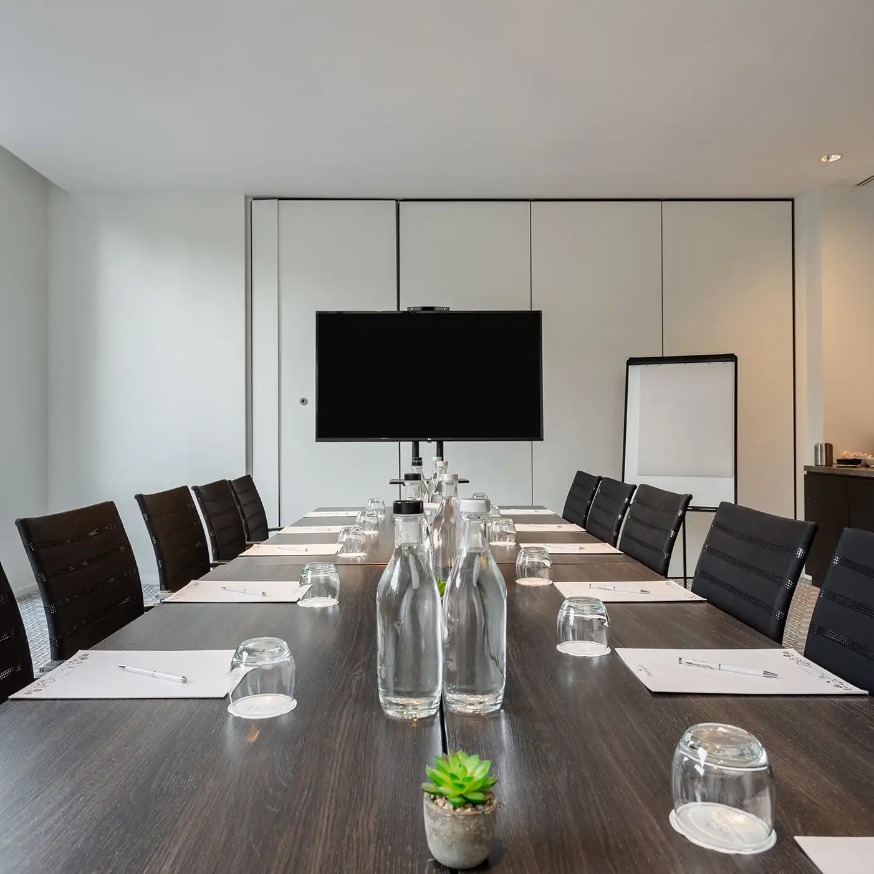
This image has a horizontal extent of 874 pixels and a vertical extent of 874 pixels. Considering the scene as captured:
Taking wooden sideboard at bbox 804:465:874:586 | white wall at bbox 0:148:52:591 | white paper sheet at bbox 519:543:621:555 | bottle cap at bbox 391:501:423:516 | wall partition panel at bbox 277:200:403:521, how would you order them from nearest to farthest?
bottle cap at bbox 391:501:423:516
white paper sheet at bbox 519:543:621:555
wooden sideboard at bbox 804:465:874:586
white wall at bbox 0:148:52:591
wall partition panel at bbox 277:200:403:521

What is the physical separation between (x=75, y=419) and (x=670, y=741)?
18.3 feet

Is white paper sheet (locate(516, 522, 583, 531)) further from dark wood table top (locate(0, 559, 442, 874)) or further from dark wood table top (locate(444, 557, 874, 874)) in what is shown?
dark wood table top (locate(0, 559, 442, 874))

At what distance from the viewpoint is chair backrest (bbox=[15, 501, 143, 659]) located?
1764 millimetres

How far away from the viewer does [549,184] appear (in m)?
5.26

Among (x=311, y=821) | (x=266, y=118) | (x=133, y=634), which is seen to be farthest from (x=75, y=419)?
(x=311, y=821)

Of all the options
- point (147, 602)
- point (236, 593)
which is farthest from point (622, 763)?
point (147, 602)

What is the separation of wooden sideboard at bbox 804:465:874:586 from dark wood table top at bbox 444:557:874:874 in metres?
4.08

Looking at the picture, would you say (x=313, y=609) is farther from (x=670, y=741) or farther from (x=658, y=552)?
(x=658, y=552)

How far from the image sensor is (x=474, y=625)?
3.27ft

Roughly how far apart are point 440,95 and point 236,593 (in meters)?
3.18

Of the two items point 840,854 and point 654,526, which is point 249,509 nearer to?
point 654,526

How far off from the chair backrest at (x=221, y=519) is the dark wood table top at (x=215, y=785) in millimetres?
2136

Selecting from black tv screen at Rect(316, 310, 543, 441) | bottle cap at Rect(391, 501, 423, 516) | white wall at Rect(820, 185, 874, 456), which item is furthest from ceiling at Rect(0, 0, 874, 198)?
bottle cap at Rect(391, 501, 423, 516)

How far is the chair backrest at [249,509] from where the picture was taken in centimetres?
373
